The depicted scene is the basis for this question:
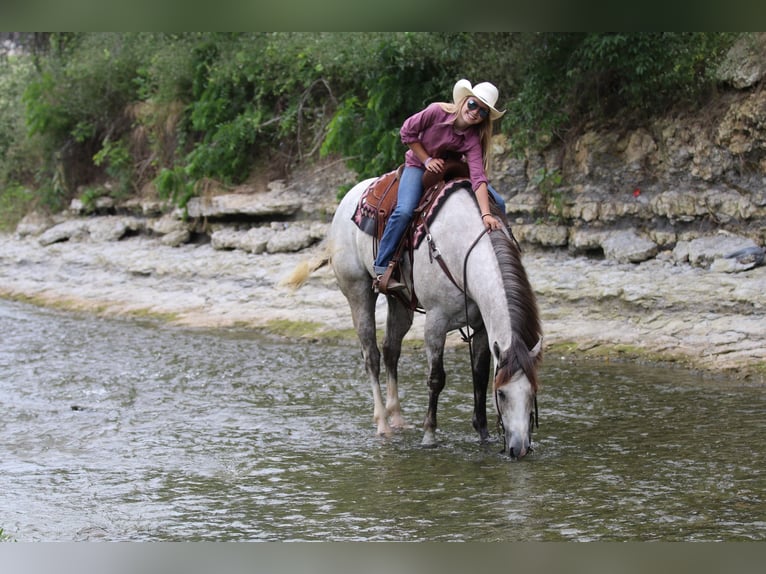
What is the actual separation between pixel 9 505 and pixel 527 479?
334 cm

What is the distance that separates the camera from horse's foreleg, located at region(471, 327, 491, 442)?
7.13 m

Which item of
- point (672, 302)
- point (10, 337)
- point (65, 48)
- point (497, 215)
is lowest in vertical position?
point (10, 337)

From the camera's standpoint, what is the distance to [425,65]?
52.1ft

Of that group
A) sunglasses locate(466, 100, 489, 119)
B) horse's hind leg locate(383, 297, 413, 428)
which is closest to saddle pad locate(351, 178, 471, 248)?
sunglasses locate(466, 100, 489, 119)

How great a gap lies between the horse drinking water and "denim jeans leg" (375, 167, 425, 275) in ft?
0.66

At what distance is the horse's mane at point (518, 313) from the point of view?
5965 millimetres

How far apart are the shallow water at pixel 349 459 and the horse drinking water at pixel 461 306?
1.26 feet

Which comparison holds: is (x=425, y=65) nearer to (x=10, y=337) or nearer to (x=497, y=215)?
(x=10, y=337)

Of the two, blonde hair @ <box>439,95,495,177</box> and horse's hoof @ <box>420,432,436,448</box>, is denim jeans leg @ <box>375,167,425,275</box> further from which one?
horse's hoof @ <box>420,432,436,448</box>

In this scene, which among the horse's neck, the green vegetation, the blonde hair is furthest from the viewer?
the green vegetation

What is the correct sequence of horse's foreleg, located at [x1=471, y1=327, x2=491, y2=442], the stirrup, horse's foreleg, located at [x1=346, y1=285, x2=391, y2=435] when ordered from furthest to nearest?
horse's foreleg, located at [x1=346, y1=285, x2=391, y2=435]
the stirrup
horse's foreleg, located at [x1=471, y1=327, x2=491, y2=442]

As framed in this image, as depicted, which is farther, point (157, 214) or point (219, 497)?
point (157, 214)

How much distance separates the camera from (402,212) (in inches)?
289

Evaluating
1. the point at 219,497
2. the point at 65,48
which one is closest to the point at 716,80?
the point at 219,497
